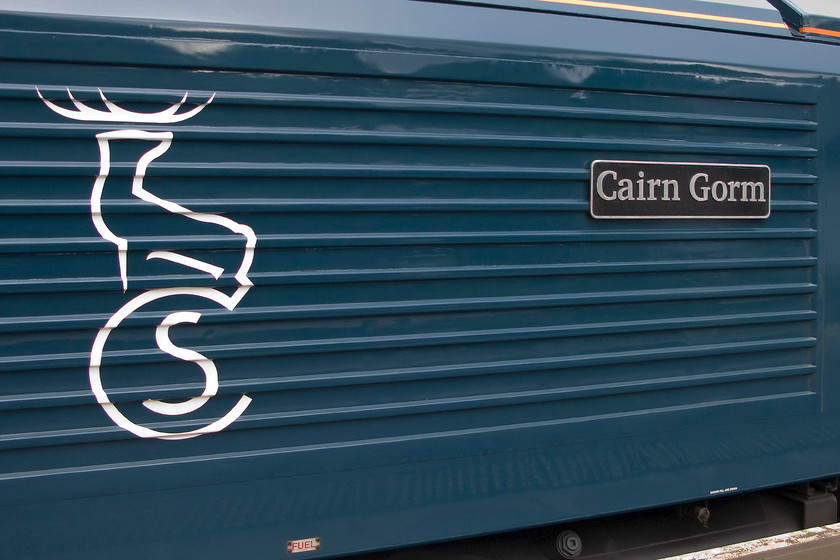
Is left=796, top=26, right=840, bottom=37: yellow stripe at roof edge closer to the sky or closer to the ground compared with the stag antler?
closer to the sky

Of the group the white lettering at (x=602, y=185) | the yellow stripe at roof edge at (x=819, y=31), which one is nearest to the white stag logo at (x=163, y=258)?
the white lettering at (x=602, y=185)

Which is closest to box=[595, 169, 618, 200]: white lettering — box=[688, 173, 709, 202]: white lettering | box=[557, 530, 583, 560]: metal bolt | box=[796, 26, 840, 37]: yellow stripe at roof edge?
box=[688, 173, 709, 202]: white lettering

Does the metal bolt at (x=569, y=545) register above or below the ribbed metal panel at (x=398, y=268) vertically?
below

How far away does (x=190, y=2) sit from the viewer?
73.8 inches

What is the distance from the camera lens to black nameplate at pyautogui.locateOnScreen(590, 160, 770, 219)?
226 centimetres

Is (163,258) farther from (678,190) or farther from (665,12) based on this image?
(665,12)

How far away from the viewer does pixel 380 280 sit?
2.02 metres

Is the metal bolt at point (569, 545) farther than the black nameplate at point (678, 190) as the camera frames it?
Yes

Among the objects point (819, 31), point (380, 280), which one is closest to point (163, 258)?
point (380, 280)

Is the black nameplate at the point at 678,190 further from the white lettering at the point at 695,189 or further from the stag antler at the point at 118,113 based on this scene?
the stag antler at the point at 118,113

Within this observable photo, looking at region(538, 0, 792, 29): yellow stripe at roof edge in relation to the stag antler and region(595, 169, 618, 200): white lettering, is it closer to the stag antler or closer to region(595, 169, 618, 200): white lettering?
region(595, 169, 618, 200): white lettering

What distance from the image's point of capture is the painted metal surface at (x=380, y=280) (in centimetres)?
179

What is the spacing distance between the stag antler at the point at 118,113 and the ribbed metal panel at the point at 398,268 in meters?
0.02

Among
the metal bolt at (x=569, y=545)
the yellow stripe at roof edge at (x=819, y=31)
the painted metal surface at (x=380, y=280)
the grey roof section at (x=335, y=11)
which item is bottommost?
the metal bolt at (x=569, y=545)
